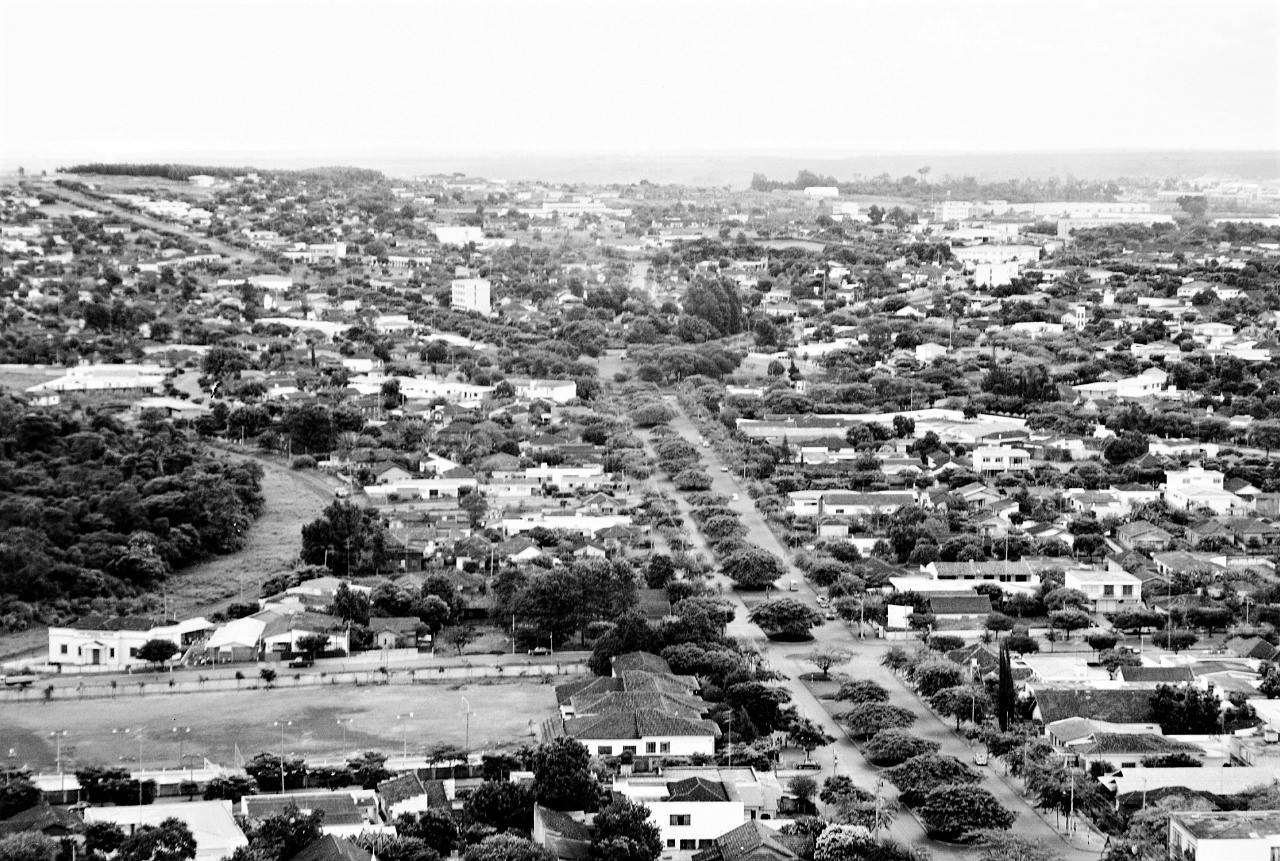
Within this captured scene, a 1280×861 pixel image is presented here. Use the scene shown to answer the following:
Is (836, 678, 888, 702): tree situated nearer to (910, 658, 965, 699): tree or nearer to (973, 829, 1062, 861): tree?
(910, 658, 965, 699): tree

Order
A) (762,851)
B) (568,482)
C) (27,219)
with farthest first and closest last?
(27,219), (568,482), (762,851)

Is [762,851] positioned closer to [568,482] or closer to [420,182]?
[568,482]

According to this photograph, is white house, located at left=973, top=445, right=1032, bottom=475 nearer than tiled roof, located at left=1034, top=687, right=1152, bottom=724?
No

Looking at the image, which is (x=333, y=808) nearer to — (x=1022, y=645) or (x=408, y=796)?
(x=408, y=796)

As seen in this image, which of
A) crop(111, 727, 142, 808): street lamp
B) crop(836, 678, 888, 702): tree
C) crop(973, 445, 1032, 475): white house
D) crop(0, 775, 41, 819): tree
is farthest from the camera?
crop(973, 445, 1032, 475): white house

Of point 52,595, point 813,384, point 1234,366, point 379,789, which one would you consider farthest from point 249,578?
point 1234,366

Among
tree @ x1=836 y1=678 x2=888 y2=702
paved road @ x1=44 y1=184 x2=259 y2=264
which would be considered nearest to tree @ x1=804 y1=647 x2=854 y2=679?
tree @ x1=836 y1=678 x2=888 y2=702
